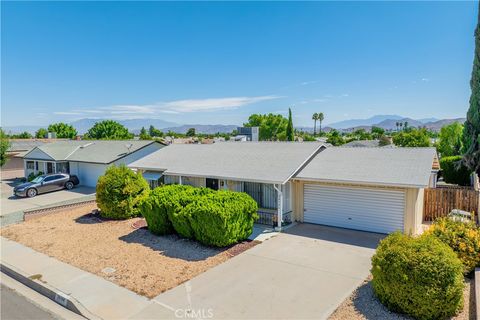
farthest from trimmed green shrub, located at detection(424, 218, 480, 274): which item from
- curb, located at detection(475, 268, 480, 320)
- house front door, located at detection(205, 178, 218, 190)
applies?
house front door, located at detection(205, 178, 218, 190)

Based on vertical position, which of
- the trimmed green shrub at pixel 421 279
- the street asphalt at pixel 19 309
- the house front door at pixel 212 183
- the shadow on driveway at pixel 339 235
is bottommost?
the street asphalt at pixel 19 309

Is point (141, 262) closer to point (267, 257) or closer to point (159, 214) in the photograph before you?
point (159, 214)

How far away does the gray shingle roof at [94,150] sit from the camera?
87.4ft

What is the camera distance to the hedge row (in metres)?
11.8

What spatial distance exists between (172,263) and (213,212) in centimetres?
222

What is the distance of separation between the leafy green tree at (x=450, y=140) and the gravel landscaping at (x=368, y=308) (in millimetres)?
26105

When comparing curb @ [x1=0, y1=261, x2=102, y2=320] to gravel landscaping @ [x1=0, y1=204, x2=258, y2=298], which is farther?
gravel landscaping @ [x1=0, y1=204, x2=258, y2=298]

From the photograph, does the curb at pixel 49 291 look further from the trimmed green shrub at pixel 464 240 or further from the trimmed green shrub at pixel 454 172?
the trimmed green shrub at pixel 454 172

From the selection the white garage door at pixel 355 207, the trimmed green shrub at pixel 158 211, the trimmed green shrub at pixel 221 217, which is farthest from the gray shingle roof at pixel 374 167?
the trimmed green shrub at pixel 158 211

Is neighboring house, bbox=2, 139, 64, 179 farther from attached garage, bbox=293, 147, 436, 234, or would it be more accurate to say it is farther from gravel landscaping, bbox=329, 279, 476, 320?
gravel landscaping, bbox=329, 279, 476, 320

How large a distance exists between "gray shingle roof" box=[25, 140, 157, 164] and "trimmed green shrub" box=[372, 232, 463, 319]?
73.0 feet

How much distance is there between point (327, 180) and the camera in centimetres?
1389

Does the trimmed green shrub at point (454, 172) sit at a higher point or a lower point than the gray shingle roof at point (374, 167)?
lower

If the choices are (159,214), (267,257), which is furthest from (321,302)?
(159,214)
